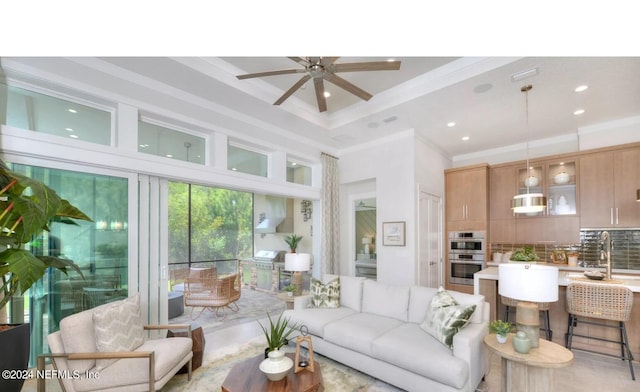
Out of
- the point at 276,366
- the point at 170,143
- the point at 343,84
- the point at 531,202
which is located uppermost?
the point at 343,84

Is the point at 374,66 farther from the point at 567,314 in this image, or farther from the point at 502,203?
the point at 502,203

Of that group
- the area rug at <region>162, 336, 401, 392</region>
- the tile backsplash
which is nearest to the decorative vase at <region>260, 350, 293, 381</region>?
the area rug at <region>162, 336, 401, 392</region>

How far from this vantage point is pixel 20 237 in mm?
2170

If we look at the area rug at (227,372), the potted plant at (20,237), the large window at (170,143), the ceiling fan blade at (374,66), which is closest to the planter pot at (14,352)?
the potted plant at (20,237)

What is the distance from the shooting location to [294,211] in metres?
8.03

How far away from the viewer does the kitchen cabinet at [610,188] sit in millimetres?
4461

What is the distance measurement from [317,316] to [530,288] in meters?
2.23

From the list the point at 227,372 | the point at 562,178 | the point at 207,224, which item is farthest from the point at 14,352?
the point at 562,178

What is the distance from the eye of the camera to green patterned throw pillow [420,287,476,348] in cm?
264

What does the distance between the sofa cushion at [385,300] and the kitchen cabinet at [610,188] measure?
3.67 meters

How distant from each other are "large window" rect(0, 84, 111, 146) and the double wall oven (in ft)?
19.2
